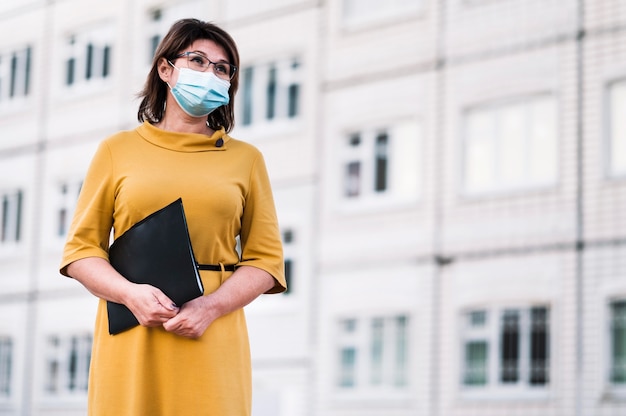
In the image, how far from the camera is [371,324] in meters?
16.6

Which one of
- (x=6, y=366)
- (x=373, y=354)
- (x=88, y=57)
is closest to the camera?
(x=373, y=354)

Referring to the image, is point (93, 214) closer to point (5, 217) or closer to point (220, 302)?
point (220, 302)

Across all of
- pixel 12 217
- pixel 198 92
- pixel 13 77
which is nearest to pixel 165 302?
pixel 198 92

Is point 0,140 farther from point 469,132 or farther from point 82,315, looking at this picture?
point 469,132

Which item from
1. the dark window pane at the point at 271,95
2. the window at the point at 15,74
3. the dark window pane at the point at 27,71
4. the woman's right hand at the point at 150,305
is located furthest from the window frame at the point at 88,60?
the woman's right hand at the point at 150,305

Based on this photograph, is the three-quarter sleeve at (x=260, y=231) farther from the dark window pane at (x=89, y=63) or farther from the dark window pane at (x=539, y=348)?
the dark window pane at (x=89, y=63)

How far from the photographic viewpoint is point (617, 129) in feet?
46.8

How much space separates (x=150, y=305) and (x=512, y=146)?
1287cm

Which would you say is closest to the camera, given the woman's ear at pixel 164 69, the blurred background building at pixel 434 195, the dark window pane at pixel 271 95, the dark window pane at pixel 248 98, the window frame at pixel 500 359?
the woman's ear at pixel 164 69

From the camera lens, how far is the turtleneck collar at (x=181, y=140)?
8.57 feet

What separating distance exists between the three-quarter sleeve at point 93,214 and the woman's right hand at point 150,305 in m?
0.15

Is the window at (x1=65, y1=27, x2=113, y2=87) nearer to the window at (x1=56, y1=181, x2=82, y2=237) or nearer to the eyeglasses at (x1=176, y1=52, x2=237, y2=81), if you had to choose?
the window at (x1=56, y1=181, x2=82, y2=237)

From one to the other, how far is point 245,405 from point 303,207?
14837mm

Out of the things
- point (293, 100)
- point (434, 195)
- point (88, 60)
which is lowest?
point (434, 195)
